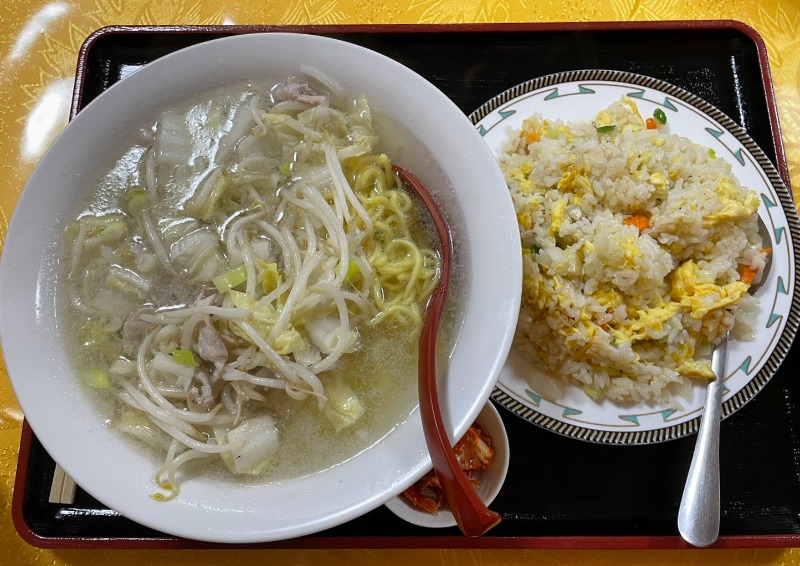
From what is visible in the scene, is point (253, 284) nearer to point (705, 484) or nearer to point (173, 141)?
point (173, 141)

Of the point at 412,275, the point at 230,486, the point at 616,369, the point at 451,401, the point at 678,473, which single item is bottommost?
the point at 678,473

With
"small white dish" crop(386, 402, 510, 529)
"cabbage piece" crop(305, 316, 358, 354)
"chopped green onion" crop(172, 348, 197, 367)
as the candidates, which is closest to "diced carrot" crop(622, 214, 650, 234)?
"small white dish" crop(386, 402, 510, 529)

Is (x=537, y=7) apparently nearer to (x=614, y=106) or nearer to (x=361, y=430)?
(x=614, y=106)

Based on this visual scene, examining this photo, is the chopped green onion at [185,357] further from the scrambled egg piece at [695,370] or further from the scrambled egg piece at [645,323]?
the scrambled egg piece at [695,370]

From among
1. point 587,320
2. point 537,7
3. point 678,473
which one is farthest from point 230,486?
point 537,7

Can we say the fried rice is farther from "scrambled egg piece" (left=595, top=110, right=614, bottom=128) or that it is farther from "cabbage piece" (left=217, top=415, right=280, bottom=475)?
"cabbage piece" (left=217, top=415, right=280, bottom=475)

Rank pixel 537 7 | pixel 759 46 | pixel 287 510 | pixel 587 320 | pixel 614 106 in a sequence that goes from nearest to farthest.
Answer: pixel 287 510 < pixel 587 320 < pixel 614 106 < pixel 759 46 < pixel 537 7

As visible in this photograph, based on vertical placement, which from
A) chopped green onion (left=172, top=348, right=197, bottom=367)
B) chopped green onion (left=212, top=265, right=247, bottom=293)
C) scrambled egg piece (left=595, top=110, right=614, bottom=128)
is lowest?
chopped green onion (left=172, top=348, right=197, bottom=367)
